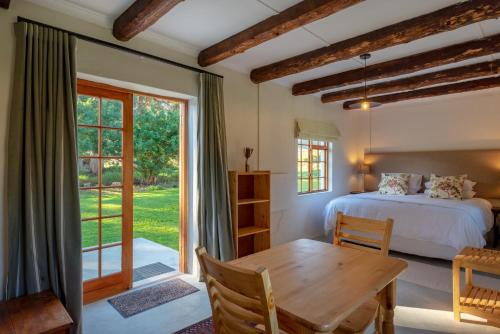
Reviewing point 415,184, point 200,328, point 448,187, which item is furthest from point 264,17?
point 415,184

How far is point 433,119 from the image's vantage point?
5.25 meters

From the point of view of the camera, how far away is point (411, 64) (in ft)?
10.7

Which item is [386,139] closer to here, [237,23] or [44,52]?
[237,23]

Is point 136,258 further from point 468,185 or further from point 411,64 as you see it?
point 468,185

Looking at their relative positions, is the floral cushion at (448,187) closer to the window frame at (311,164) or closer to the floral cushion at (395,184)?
the floral cushion at (395,184)

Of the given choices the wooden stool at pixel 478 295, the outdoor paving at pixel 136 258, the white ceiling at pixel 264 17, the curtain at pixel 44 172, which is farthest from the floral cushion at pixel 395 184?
the curtain at pixel 44 172

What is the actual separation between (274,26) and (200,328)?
2463 mm

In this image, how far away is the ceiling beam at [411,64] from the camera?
9.22ft

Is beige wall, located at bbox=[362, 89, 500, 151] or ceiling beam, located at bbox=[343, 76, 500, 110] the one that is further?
beige wall, located at bbox=[362, 89, 500, 151]

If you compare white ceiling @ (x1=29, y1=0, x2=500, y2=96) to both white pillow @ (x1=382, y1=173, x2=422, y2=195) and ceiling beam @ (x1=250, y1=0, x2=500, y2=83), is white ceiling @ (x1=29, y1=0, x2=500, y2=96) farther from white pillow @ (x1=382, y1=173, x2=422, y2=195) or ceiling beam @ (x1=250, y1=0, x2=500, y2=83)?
white pillow @ (x1=382, y1=173, x2=422, y2=195)

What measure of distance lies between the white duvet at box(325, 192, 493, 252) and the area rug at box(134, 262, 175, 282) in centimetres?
261

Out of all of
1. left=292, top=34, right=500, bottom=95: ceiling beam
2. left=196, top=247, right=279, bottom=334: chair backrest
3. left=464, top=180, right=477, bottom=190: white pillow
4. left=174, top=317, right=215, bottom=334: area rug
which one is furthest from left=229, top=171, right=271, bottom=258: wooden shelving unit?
left=464, top=180, right=477, bottom=190: white pillow

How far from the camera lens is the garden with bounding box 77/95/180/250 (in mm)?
2697

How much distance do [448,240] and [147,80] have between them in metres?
3.73
